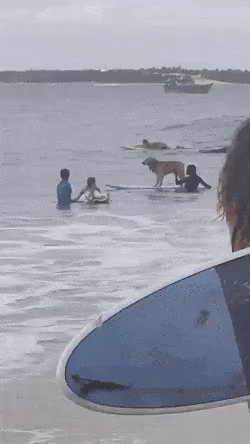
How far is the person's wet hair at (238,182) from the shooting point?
4.72ft

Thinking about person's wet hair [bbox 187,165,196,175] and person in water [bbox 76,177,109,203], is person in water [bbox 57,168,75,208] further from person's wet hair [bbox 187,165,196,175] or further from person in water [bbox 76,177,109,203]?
person's wet hair [bbox 187,165,196,175]

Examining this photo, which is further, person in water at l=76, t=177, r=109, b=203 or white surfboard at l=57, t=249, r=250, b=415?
person in water at l=76, t=177, r=109, b=203

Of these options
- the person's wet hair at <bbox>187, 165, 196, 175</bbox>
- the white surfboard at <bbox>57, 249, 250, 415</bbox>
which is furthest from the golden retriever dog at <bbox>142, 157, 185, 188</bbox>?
the white surfboard at <bbox>57, 249, 250, 415</bbox>

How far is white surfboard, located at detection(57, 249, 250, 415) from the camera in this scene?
1.48 m

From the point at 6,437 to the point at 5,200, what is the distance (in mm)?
18734

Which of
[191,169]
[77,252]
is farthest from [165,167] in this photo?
[77,252]

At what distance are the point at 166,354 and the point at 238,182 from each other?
0.91 feet

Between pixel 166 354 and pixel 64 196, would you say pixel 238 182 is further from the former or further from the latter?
pixel 64 196

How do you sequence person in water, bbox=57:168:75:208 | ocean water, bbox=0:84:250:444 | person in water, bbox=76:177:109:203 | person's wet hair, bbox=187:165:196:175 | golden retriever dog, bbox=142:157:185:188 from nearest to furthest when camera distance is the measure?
ocean water, bbox=0:84:250:444 → person in water, bbox=57:168:75:208 → person in water, bbox=76:177:109:203 → person's wet hair, bbox=187:165:196:175 → golden retriever dog, bbox=142:157:185:188

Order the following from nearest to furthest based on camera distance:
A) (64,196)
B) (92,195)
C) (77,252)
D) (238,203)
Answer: (238,203)
(77,252)
(64,196)
(92,195)

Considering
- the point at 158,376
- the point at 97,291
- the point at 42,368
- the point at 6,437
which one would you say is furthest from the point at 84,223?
the point at 158,376

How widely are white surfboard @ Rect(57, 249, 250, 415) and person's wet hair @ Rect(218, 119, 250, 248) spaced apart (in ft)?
0.27

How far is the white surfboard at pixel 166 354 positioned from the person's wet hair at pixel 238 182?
8 centimetres

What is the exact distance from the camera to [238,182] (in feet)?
4.75
